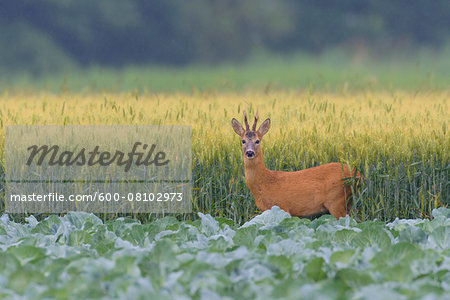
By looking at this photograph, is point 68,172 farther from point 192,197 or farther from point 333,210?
point 333,210

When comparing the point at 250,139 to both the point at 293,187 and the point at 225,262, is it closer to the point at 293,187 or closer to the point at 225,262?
the point at 293,187

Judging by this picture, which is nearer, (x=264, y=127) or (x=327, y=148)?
(x=264, y=127)

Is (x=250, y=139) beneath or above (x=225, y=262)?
above

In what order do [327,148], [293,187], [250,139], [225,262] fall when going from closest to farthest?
[225,262], [250,139], [293,187], [327,148]

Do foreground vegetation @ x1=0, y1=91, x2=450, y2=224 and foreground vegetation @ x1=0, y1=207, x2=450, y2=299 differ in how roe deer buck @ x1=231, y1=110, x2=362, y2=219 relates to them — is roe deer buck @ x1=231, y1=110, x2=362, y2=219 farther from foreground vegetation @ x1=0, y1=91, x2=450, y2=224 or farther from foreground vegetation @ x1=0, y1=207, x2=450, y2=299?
foreground vegetation @ x1=0, y1=207, x2=450, y2=299

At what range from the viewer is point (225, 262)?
14.5ft

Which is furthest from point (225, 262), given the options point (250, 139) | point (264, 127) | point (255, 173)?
point (264, 127)

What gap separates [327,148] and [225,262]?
334 cm

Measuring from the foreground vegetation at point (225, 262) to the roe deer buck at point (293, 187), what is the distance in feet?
2.98

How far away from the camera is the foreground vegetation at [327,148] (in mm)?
7184

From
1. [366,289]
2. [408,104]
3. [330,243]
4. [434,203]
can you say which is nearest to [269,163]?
[434,203]

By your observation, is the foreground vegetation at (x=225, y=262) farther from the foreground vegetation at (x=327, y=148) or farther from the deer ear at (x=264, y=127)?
the foreground vegetation at (x=327, y=148)

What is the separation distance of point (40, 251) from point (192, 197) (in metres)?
2.70

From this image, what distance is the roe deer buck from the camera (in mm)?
6746
